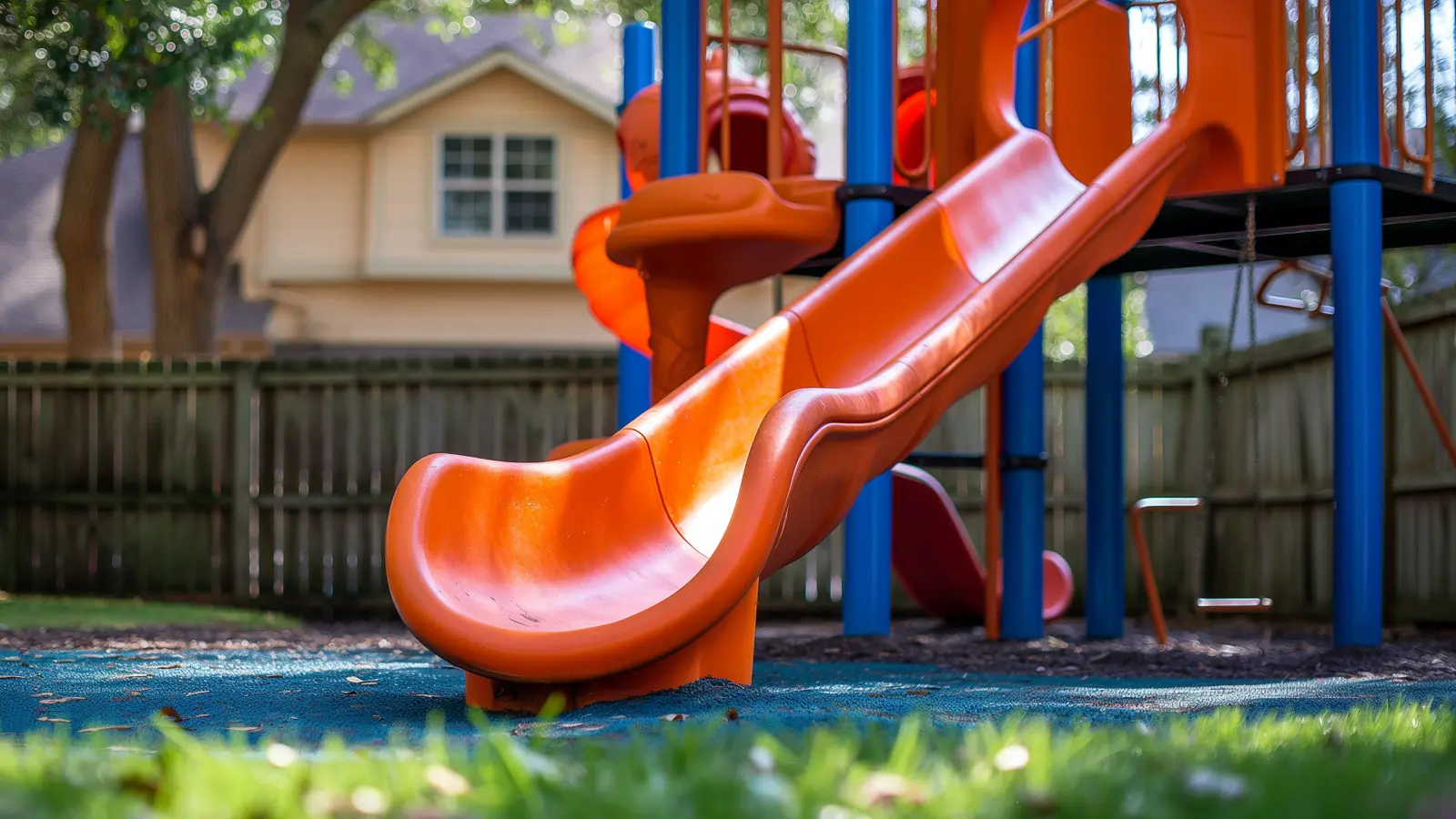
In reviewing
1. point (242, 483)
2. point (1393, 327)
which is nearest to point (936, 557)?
point (1393, 327)

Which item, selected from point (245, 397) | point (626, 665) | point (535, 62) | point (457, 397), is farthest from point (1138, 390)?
point (535, 62)

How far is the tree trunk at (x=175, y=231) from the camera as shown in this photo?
1201cm

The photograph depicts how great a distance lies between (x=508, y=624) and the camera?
3.67 meters

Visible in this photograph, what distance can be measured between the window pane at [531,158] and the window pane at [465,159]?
9.3 inches

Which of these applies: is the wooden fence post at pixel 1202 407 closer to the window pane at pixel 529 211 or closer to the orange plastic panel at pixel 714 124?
the orange plastic panel at pixel 714 124

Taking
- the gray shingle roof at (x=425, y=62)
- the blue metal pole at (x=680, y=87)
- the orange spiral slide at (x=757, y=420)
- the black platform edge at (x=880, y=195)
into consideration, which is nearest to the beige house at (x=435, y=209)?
the gray shingle roof at (x=425, y=62)

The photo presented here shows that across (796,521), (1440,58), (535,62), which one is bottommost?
(796,521)

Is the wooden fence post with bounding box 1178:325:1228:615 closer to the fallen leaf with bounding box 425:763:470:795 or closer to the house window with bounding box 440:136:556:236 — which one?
the fallen leaf with bounding box 425:763:470:795

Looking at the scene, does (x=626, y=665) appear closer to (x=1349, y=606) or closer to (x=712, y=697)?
(x=712, y=697)

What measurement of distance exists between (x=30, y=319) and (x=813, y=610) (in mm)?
12822

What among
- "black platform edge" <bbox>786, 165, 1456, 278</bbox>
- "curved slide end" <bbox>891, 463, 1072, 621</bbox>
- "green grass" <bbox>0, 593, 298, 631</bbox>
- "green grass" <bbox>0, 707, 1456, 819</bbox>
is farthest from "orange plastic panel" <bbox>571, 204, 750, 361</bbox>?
"green grass" <bbox>0, 707, 1456, 819</bbox>

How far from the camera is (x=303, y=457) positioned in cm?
1110

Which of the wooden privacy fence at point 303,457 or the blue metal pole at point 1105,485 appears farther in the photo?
the wooden privacy fence at point 303,457

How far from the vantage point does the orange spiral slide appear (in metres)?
3.69
